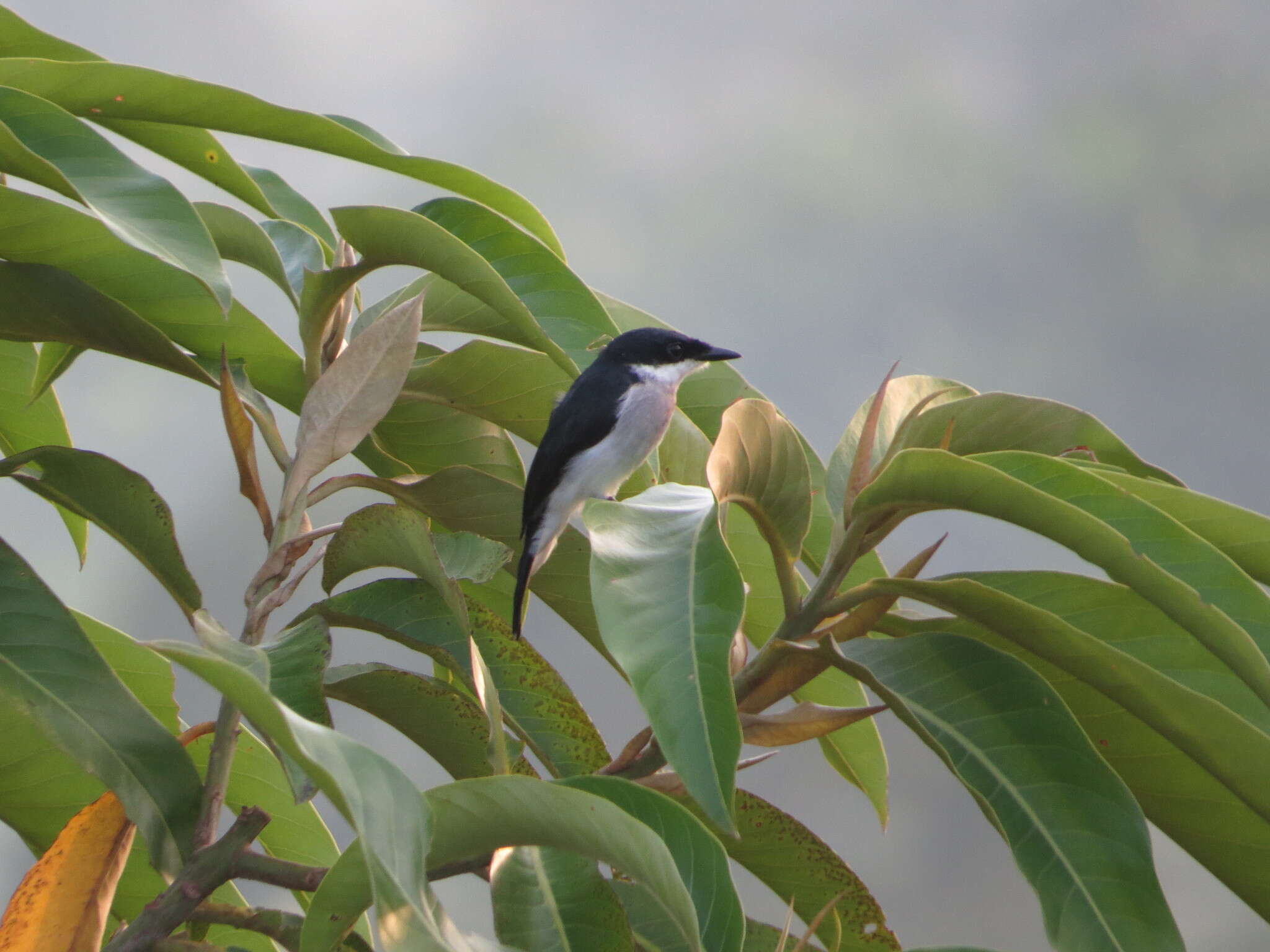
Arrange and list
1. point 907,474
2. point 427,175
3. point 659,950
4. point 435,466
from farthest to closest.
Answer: point 435,466 < point 427,175 < point 659,950 < point 907,474

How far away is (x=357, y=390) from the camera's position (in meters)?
0.94

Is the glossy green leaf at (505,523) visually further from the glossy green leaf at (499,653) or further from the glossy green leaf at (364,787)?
the glossy green leaf at (364,787)

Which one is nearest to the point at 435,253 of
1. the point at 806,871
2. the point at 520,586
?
the point at 520,586

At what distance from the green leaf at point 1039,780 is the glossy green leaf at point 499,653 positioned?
287 millimetres

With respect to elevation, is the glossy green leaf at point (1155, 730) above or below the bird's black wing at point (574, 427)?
below

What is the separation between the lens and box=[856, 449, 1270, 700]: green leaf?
0.68m

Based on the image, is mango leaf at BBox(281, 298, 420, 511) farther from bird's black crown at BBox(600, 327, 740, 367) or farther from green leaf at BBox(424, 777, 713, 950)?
bird's black crown at BBox(600, 327, 740, 367)

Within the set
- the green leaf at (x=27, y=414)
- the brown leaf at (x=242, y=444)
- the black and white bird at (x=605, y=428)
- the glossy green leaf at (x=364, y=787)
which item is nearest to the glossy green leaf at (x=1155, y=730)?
the glossy green leaf at (x=364, y=787)

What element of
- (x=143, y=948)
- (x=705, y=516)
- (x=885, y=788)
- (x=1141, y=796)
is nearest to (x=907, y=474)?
(x=705, y=516)

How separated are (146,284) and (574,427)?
2.11ft

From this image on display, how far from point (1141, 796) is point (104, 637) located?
3.23ft

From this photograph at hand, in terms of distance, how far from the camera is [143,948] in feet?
2.62

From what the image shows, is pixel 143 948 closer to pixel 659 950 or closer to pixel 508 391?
pixel 659 950

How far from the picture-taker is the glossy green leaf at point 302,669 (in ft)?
2.56
